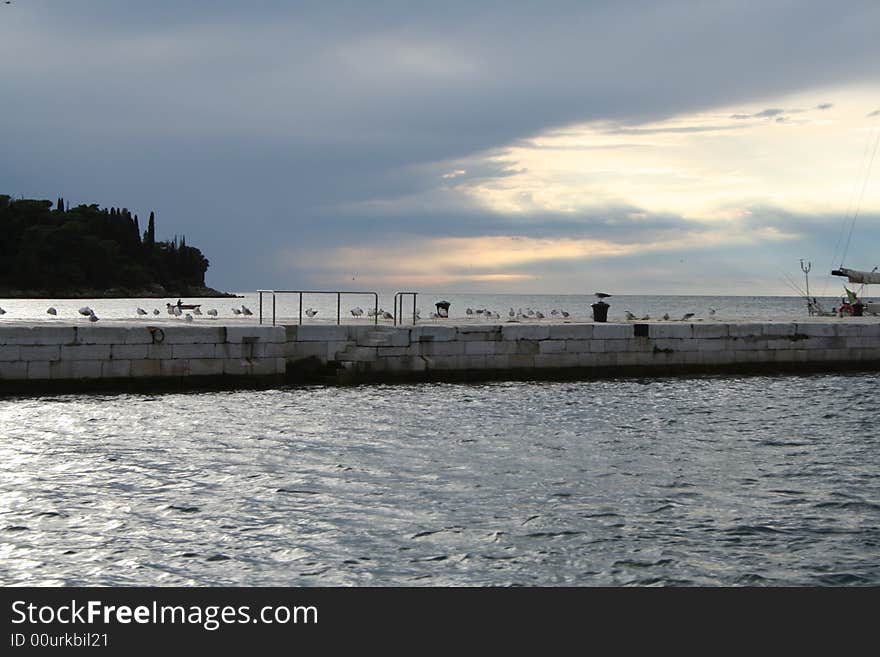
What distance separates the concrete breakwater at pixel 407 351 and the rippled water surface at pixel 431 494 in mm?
1170

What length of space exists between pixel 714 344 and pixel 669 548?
1566cm

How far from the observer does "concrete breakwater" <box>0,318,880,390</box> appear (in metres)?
16.7

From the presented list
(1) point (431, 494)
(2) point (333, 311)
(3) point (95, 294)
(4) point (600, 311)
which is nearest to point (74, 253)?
(3) point (95, 294)

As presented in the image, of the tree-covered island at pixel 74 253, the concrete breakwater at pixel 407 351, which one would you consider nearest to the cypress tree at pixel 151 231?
A: the tree-covered island at pixel 74 253

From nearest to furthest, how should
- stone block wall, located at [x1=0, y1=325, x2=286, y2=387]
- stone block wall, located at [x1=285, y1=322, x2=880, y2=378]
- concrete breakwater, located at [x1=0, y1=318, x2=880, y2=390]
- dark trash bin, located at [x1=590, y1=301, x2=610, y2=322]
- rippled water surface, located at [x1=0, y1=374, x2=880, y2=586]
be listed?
rippled water surface, located at [x1=0, y1=374, x2=880, y2=586], stone block wall, located at [x1=0, y1=325, x2=286, y2=387], concrete breakwater, located at [x1=0, y1=318, x2=880, y2=390], stone block wall, located at [x1=285, y1=322, x2=880, y2=378], dark trash bin, located at [x1=590, y1=301, x2=610, y2=322]

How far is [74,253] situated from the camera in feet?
343

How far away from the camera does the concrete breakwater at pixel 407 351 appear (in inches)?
658

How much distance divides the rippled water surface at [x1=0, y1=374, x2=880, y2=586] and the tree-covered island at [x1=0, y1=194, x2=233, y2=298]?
309 ft

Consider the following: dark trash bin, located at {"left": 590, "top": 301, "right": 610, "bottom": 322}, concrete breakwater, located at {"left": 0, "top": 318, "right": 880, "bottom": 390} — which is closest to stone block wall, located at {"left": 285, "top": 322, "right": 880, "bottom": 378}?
concrete breakwater, located at {"left": 0, "top": 318, "right": 880, "bottom": 390}

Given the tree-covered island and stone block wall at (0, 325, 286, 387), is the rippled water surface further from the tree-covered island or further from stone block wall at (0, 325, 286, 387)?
the tree-covered island

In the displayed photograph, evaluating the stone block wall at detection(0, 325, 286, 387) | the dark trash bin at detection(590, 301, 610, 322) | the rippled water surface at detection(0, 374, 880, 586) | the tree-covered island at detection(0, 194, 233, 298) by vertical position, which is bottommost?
the rippled water surface at detection(0, 374, 880, 586)

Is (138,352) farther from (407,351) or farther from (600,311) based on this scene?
(600,311)

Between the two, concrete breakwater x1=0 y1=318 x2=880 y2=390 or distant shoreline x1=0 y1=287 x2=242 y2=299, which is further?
distant shoreline x1=0 y1=287 x2=242 y2=299
